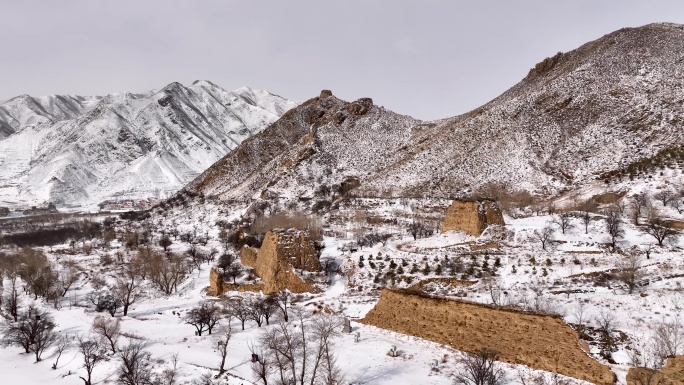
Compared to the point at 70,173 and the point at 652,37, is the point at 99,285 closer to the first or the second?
the point at 652,37

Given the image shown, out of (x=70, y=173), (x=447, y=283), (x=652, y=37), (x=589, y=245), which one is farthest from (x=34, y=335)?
(x=70, y=173)

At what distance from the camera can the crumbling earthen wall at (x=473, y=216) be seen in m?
36.2

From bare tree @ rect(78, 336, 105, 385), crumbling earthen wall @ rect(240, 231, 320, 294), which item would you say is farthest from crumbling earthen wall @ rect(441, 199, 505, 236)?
bare tree @ rect(78, 336, 105, 385)

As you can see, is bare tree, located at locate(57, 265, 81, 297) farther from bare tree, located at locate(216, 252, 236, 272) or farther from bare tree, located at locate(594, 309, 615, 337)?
bare tree, located at locate(594, 309, 615, 337)

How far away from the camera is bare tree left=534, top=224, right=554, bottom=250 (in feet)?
106

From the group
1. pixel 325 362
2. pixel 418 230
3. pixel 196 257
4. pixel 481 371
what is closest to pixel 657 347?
pixel 481 371

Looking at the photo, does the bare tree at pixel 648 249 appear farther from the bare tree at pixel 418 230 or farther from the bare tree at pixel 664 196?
the bare tree at pixel 418 230

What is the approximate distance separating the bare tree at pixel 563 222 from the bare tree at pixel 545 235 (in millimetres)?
1011

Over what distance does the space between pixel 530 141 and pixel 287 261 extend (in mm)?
56022

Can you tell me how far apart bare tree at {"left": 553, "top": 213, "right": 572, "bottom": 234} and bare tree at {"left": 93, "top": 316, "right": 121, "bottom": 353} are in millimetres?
33561

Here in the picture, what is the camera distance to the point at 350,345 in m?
18.3

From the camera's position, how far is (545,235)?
106 ft

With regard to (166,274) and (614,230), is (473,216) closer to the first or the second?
(614,230)

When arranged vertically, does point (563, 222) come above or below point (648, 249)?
above
